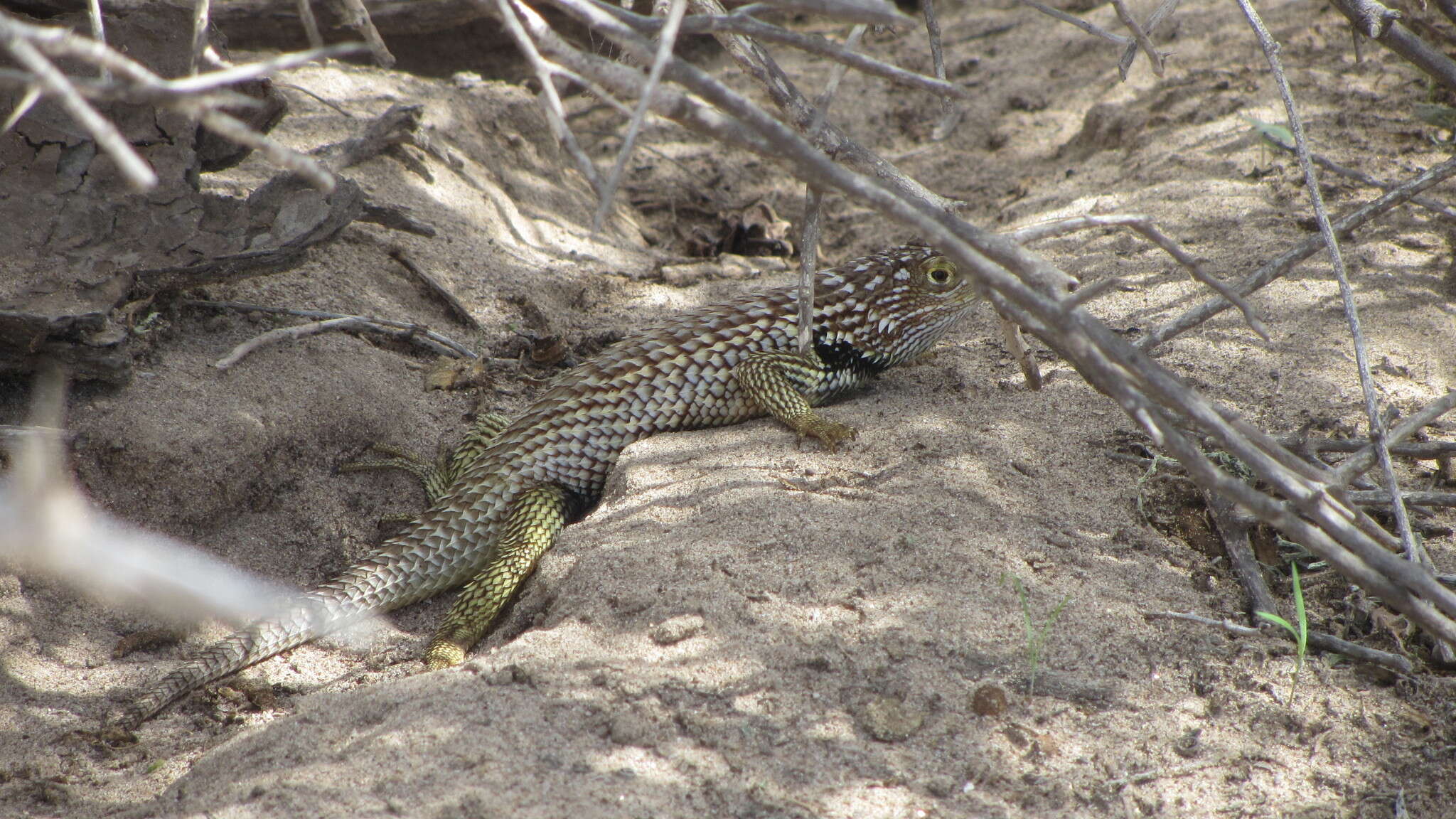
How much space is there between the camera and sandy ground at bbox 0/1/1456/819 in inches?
94.4

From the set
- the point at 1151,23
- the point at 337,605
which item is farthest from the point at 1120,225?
the point at 337,605

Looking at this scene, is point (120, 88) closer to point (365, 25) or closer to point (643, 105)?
point (643, 105)

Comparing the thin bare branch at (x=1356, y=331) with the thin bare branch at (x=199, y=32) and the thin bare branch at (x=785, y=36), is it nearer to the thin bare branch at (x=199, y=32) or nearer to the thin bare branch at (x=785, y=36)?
the thin bare branch at (x=785, y=36)

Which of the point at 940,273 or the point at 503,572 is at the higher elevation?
the point at 940,273

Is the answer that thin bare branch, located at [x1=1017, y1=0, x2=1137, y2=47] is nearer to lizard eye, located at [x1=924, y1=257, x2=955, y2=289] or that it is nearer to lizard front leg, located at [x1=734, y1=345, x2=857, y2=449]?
lizard eye, located at [x1=924, y1=257, x2=955, y2=289]

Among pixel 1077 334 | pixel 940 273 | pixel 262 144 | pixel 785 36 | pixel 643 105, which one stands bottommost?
pixel 940 273

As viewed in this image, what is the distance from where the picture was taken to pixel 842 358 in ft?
14.8

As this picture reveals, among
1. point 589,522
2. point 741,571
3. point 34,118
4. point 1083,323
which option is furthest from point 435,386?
point 1083,323

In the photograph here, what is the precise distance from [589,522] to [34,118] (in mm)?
3040

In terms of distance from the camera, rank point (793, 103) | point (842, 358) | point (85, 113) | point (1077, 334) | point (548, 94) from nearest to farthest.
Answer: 1. point (85, 113)
2. point (548, 94)
3. point (1077, 334)
4. point (793, 103)
5. point (842, 358)

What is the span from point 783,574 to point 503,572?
4.35 feet

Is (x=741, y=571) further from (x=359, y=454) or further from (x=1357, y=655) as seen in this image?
(x=359, y=454)

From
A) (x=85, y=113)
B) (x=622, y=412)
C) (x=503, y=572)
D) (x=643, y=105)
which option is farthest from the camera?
(x=622, y=412)

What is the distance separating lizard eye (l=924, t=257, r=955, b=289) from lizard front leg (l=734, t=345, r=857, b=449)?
2.20 feet
